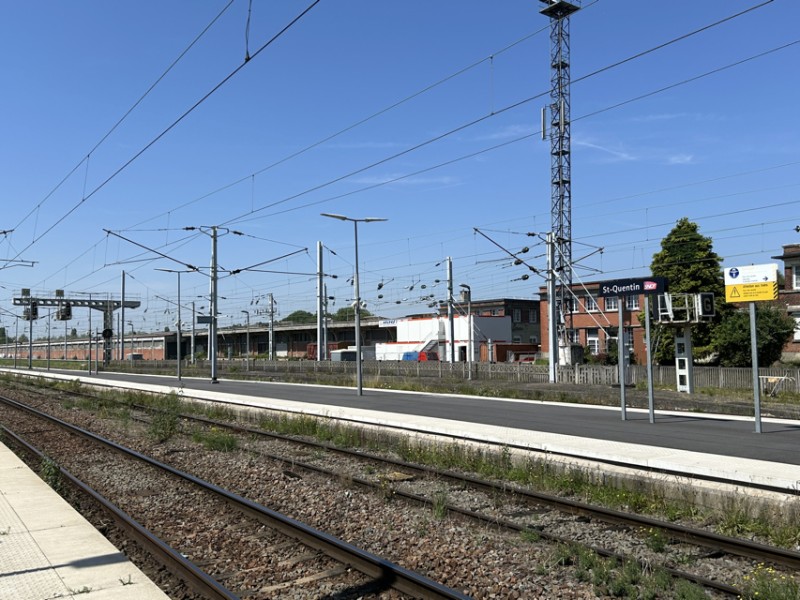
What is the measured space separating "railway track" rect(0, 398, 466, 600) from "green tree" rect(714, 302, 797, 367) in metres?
38.9

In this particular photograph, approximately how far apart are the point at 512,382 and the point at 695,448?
28.2 meters

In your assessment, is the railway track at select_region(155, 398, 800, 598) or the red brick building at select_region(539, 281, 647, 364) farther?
the red brick building at select_region(539, 281, 647, 364)

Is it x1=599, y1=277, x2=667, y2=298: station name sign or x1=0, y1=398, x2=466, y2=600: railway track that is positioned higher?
x1=599, y1=277, x2=667, y2=298: station name sign

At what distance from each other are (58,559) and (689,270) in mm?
48501

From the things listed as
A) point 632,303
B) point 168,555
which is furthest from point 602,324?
point 168,555

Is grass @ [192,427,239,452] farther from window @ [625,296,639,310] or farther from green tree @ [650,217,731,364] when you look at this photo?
window @ [625,296,639,310]

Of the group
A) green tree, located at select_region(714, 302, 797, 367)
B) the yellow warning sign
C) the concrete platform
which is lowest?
the concrete platform

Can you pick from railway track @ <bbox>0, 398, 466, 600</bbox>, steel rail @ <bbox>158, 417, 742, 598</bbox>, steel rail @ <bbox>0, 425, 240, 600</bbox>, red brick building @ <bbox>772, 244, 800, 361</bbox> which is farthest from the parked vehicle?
steel rail @ <bbox>0, 425, 240, 600</bbox>

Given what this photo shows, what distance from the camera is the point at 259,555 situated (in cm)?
810

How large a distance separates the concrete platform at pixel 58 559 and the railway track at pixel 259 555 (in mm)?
518

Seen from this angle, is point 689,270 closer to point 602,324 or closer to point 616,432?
point 602,324

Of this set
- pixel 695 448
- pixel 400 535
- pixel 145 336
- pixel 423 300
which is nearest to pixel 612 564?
pixel 400 535

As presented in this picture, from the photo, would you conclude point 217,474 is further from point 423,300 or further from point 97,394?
point 423,300

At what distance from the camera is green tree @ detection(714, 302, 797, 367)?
4253 centimetres
